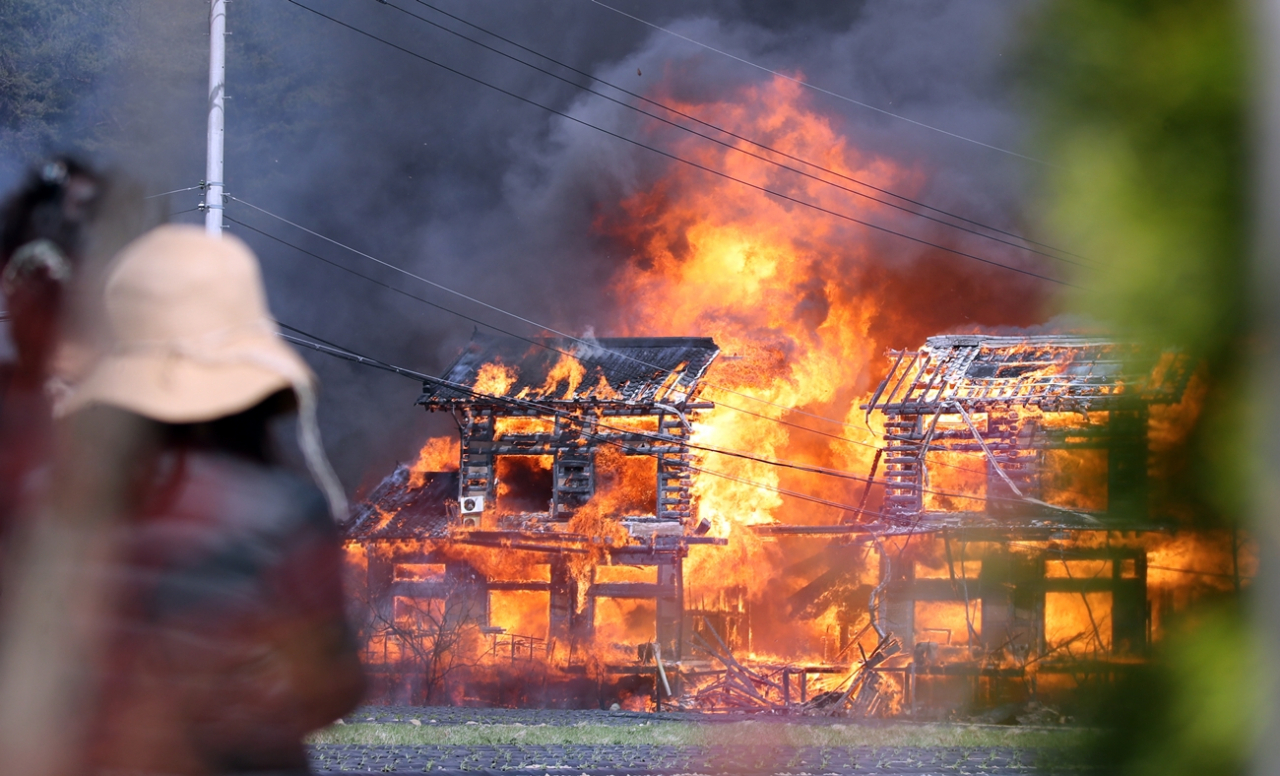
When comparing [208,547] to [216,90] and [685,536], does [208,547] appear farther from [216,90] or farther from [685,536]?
[685,536]

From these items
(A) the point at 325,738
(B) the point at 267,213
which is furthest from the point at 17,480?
(B) the point at 267,213

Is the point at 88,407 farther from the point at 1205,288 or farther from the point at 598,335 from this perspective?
the point at 598,335

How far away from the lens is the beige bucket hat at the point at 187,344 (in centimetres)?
173

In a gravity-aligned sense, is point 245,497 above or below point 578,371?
below

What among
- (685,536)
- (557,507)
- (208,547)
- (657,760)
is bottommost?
(657,760)

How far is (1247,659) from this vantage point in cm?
156

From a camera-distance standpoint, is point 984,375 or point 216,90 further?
point 984,375

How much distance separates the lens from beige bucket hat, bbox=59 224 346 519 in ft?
5.68

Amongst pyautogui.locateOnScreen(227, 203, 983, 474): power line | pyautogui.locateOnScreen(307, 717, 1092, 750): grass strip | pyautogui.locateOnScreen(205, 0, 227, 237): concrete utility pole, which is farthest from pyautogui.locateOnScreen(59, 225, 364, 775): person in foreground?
pyautogui.locateOnScreen(227, 203, 983, 474): power line

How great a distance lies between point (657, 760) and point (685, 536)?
6084mm

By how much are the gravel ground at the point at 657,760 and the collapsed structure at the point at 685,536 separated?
395 centimetres

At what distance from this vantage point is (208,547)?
1.63m

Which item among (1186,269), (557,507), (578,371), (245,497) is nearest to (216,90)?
(245,497)

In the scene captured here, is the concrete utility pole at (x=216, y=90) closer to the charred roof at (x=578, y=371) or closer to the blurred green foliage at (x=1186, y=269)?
the blurred green foliage at (x=1186, y=269)
